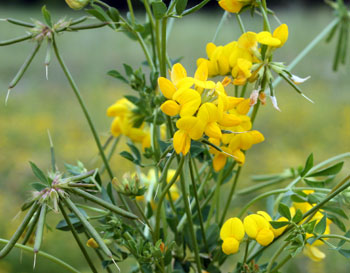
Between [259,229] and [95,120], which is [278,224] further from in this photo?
[95,120]

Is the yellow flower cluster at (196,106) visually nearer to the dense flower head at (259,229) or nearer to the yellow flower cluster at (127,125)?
the dense flower head at (259,229)

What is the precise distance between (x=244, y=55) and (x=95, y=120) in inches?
89.6

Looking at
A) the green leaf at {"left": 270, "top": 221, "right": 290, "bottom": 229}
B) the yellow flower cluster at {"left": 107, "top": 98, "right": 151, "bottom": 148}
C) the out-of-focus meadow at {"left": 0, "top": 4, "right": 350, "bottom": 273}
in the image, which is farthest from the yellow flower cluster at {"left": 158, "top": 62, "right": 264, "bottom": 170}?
the out-of-focus meadow at {"left": 0, "top": 4, "right": 350, "bottom": 273}

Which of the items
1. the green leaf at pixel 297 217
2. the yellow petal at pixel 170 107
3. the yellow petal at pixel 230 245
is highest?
the yellow petal at pixel 170 107

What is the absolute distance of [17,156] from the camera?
2.09 metres

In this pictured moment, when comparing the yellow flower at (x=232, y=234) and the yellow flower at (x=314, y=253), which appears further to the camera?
the yellow flower at (x=314, y=253)

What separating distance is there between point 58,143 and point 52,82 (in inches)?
58.1

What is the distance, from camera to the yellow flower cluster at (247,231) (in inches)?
18.8

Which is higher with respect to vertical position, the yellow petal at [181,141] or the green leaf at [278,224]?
the yellow petal at [181,141]

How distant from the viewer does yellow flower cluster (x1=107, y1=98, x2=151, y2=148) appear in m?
0.64

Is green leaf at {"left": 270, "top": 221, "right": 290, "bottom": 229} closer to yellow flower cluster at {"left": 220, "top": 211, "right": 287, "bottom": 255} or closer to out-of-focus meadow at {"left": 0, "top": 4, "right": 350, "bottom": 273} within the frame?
yellow flower cluster at {"left": 220, "top": 211, "right": 287, "bottom": 255}

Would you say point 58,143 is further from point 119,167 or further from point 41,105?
point 41,105

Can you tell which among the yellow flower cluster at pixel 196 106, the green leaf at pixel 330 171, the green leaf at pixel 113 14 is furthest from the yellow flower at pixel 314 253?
the green leaf at pixel 113 14

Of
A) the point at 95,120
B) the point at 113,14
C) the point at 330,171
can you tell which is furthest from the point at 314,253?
the point at 95,120
